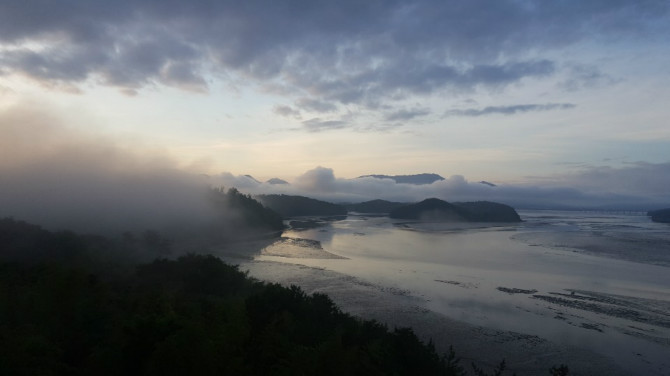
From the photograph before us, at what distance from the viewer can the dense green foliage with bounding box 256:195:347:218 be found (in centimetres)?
11756

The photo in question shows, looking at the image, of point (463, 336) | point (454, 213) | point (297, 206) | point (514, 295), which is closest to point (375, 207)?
point (297, 206)

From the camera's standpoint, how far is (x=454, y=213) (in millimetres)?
112625

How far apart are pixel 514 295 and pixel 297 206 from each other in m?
100

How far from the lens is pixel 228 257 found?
39.9 m

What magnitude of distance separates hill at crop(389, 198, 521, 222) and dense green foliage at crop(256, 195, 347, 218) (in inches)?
813

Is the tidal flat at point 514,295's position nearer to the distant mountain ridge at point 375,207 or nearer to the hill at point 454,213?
the hill at point 454,213

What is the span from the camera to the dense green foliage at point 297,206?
118 metres

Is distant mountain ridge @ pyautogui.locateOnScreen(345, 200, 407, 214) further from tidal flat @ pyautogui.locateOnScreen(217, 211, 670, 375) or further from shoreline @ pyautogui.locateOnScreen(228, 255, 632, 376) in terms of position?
shoreline @ pyautogui.locateOnScreen(228, 255, 632, 376)

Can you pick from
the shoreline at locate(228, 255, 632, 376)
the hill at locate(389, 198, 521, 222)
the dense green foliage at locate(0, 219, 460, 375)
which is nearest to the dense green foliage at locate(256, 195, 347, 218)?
the hill at locate(389, 198, 521, 222)

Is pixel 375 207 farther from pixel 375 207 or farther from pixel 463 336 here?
pixel 463 336

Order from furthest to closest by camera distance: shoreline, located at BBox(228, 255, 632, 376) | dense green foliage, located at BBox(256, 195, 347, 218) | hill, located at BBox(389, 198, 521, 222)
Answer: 1. dense green foliage, located at BBox(256, 195, 347, 218)
2. hill, located at BBox(389, 198, 521, 222)
3. shoreline, located at BBox(228, 255, 632, 376)

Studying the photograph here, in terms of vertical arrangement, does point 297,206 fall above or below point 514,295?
above

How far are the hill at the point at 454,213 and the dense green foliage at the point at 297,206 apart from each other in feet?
67.8

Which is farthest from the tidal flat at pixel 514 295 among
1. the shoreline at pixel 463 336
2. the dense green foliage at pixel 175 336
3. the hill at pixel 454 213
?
the hill at pixel 454 213
